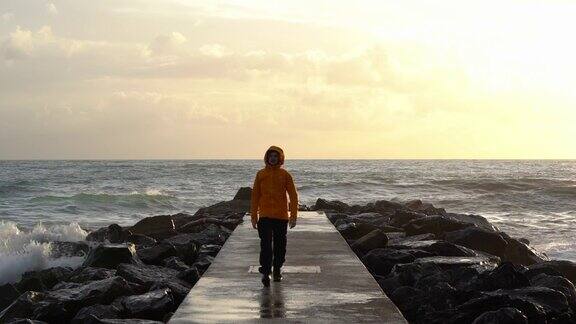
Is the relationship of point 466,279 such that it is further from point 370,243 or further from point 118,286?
point 118,286

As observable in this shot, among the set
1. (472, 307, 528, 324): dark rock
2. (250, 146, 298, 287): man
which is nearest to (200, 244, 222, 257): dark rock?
(250, 146, 298, 287): man

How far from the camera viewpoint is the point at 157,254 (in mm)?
11461

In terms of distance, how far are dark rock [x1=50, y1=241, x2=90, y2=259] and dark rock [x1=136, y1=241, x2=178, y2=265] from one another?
178 inches

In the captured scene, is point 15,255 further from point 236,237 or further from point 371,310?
point 371,310

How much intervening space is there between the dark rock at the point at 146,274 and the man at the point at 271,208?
1409mm

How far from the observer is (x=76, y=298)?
8195 mm

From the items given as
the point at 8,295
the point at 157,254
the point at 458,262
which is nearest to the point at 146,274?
the point at 157,254

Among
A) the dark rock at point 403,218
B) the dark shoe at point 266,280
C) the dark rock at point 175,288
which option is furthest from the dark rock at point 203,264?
the dark rock at point 403,218

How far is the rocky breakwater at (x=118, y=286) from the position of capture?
7.70 metres

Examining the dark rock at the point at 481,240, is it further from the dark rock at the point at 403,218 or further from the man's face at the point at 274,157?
the man's face at the point at 274,157

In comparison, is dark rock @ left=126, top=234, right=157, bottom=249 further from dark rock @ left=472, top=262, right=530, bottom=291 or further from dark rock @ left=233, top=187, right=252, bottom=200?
dark rock @ left=472, top=262, right=530, bottom=291

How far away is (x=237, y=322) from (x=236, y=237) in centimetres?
610

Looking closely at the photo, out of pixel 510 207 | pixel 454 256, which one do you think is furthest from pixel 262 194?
pixel 510 207

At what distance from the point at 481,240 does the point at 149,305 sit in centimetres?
728
